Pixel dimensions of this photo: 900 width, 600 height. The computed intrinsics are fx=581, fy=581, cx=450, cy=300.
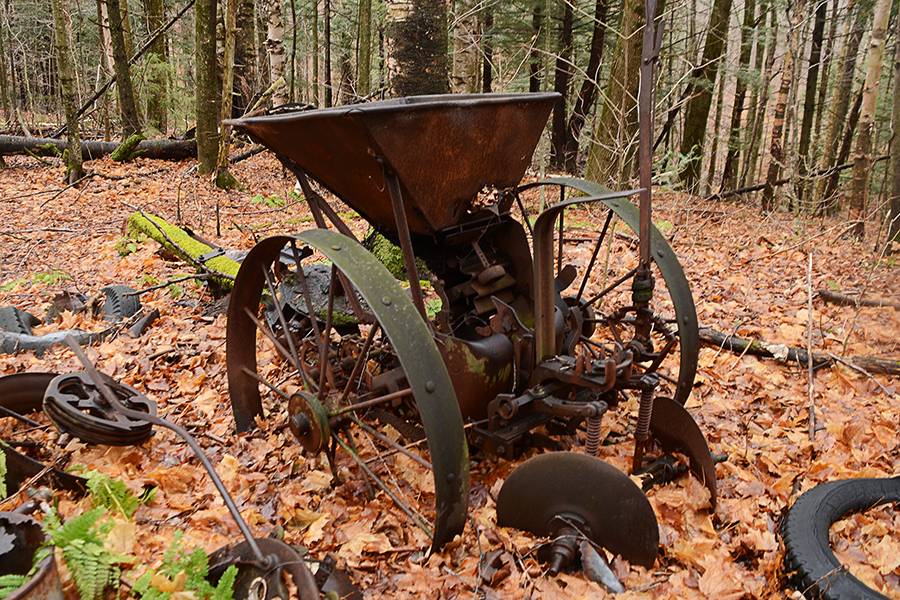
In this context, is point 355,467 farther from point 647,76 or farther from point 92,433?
point 647,76

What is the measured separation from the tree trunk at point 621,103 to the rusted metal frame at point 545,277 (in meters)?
4.49

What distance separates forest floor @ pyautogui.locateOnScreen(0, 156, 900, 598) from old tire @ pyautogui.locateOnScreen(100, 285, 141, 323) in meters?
0.19

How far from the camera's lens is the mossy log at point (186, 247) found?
5.45m

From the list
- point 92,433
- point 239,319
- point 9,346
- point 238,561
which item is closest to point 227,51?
point 9,346

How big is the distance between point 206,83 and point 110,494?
901cm

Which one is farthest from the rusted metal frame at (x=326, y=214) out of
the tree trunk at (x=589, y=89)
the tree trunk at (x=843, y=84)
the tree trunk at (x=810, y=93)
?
the tree trunk at (x=810, y=93)

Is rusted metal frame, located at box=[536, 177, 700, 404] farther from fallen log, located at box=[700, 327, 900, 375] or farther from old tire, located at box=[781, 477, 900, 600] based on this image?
fallen log, located at box=[700, 327, 900, 375]

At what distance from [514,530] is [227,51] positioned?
9.09 meters

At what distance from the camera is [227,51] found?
928 centimetres

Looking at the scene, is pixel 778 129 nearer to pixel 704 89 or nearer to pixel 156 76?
pixel 704 89

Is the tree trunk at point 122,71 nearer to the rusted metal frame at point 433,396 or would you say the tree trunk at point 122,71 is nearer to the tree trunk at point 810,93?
the rusted metal frame at point 433,396

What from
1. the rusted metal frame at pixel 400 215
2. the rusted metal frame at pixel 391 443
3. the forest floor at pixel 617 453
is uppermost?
the rusted metal frame at pixel 400 215

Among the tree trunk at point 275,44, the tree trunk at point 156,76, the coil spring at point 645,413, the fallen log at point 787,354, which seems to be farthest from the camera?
the tree trunk at point 156,76

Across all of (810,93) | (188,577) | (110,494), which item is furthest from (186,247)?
(810,93)
